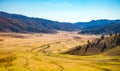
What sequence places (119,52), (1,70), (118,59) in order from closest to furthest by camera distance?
(1,70) < (118,59) < (119,52)

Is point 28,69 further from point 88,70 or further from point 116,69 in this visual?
point 116,69

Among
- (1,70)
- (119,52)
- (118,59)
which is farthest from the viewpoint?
(119,52)

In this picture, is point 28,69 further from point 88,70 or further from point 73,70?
point 88,70

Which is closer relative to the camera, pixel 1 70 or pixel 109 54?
pixel 1 70

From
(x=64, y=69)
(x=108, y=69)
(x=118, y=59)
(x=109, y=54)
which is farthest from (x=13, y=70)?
(x=109, y=54)

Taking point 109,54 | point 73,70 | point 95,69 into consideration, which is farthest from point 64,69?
point 109,54

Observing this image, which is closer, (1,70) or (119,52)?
(1,70)

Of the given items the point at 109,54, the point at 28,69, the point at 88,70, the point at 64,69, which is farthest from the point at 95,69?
the point at 109,54

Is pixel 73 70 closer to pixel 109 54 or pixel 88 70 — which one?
pixel 88 70
